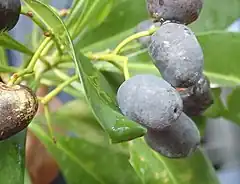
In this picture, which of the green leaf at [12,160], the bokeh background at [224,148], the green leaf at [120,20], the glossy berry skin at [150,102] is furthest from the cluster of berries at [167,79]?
the bokeh background at [224,148]

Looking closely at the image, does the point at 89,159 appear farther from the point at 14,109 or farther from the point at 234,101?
the point at 14,109

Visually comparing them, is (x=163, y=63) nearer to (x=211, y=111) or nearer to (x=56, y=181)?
(x=211, y=111)

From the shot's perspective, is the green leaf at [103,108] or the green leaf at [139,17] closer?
the green leaf at [103,108]

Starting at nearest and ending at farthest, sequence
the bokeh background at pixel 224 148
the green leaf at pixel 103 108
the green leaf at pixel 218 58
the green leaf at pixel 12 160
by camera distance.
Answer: the green leaf at pixel 103 108, the green leaf at pixel 12 160, the green leaf at pixel 218 58, the bokeh background at pixel 224 148

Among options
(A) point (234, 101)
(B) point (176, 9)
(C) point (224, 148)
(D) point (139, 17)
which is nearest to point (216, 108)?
(A) point (234, 101)

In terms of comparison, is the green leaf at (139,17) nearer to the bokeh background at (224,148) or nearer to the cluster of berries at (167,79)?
the cluster of berries at (167,79)

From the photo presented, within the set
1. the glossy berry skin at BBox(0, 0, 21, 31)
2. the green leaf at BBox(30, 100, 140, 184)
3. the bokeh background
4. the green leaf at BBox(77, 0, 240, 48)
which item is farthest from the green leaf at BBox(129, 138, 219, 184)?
the bokeh background

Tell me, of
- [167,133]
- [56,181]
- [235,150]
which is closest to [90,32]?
[167,133]
